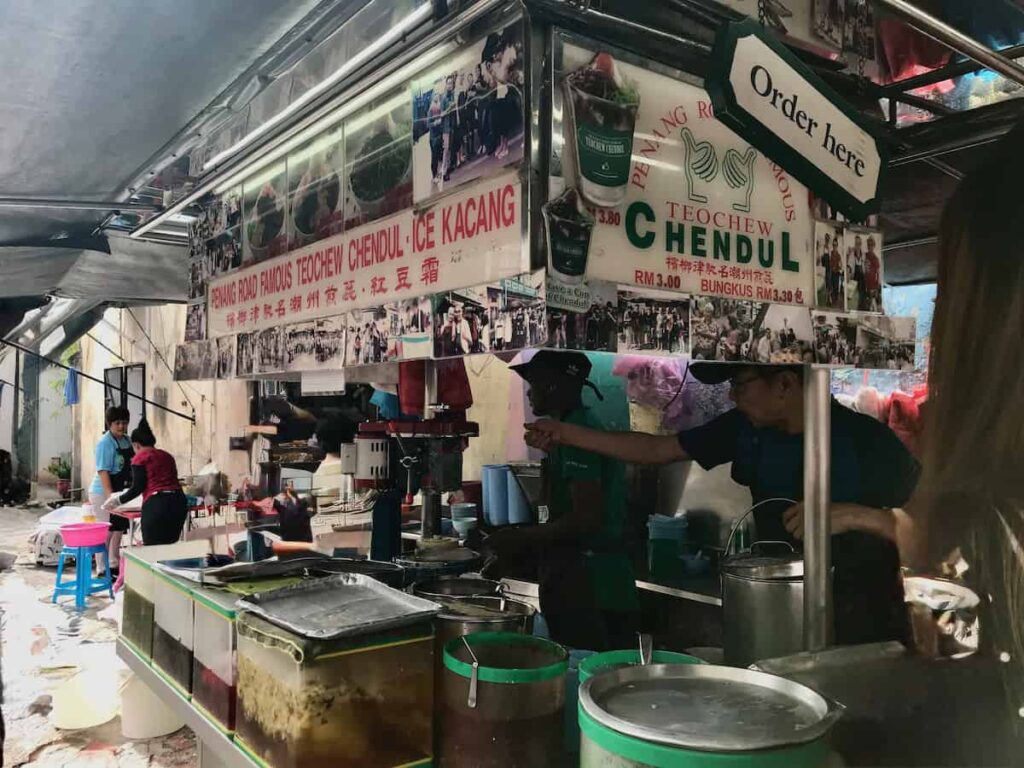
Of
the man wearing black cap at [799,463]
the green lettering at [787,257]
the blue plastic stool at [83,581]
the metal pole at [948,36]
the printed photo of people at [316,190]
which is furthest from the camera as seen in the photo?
the blue plastic stool at [83,581]

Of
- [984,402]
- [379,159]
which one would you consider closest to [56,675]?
[379,159]

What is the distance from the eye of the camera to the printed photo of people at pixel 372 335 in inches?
85.7

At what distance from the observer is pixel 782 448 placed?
2.82 m

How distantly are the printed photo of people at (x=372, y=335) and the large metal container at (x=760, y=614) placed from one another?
114cm

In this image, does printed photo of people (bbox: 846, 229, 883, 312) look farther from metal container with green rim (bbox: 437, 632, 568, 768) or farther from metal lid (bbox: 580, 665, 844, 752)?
metal container with green rim (bbox: 437, 632, 568, 768)

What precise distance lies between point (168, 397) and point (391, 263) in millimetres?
10659

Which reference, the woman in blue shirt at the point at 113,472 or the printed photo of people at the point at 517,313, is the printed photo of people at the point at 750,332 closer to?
the printed photo of people at the point at 517,313

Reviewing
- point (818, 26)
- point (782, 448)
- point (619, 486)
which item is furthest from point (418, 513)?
point (818, 26)

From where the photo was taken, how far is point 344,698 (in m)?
1.50

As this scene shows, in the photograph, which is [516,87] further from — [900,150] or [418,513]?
[418,513]

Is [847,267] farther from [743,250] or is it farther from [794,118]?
[794,118]

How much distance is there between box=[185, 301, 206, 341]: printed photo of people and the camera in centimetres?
354

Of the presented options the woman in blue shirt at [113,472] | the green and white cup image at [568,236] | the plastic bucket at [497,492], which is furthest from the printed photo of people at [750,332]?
the woman in blue shirt at [113,472]

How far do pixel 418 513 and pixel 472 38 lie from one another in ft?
8.21
